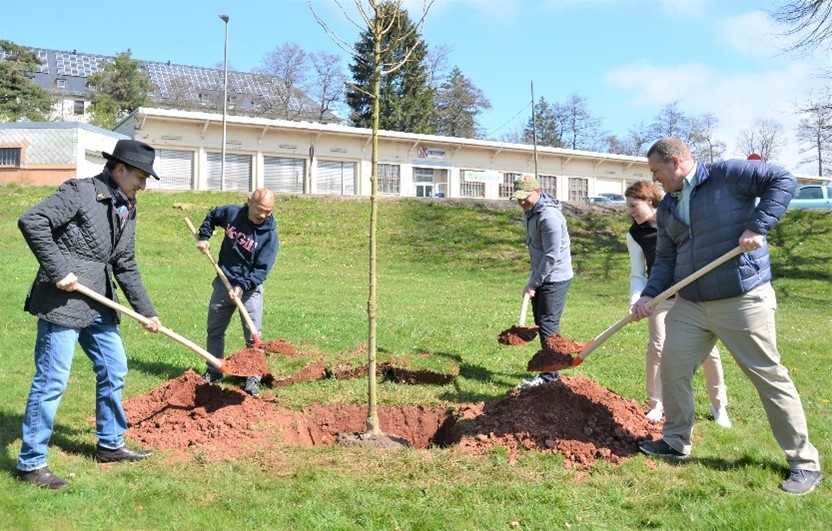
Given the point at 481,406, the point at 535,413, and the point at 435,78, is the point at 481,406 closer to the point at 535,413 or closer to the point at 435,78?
the point at 535,413

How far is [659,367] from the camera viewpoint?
5949mm

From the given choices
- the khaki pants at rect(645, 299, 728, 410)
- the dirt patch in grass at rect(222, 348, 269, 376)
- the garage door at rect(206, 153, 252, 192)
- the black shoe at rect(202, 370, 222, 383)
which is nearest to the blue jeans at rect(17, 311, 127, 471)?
the dirt patch in grass at rect(222, 348, 269, 376)

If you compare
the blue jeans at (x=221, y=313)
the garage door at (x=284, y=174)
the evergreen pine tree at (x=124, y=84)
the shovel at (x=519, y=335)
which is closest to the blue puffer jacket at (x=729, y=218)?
the shovel at (x=519, y=335)

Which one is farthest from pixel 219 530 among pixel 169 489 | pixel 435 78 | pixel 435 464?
pixel 435 78

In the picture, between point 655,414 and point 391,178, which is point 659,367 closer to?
point 655,414

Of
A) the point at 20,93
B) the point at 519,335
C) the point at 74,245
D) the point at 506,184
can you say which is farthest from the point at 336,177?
the point at 74,245

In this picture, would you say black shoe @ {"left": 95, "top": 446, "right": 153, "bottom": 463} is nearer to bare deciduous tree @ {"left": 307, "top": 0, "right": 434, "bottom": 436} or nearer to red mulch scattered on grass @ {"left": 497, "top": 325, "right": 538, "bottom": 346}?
bare deciduous tree @ {"left": 307, "top": 0, "right": 434, "bottom": 436}

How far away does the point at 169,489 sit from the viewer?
14.9 ft

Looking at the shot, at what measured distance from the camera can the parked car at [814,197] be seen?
31281mm

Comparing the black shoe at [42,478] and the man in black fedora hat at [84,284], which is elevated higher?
the man in black fedora hat at [84,284]

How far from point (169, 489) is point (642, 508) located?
9.54ft

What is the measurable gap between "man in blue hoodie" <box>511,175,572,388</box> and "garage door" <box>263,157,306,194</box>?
Result: 35.7m

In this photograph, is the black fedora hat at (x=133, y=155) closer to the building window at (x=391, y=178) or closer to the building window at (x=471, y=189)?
the building window at (x=391, y=178)

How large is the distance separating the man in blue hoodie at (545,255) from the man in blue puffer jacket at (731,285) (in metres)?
1.93
